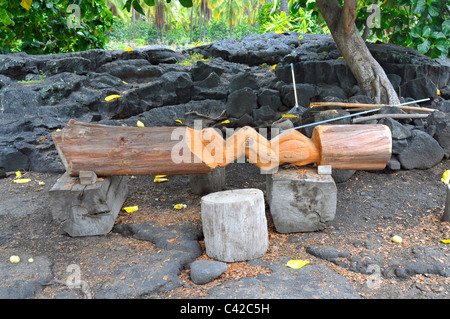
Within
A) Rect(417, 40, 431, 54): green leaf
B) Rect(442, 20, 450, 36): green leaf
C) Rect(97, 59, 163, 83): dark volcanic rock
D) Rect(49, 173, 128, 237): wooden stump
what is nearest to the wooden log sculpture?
Rect(49, 173, 128, 237): wooden stump

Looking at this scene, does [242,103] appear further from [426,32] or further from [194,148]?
[194,148]

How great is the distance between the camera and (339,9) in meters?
5.04

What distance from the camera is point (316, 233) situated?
316 centimetres

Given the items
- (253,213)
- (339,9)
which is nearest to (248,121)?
(339,9)

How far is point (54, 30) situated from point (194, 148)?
6309 mm

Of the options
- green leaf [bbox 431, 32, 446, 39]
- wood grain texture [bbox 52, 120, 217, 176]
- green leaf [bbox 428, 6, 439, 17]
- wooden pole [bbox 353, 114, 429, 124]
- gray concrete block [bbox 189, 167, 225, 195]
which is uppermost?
green leaf [bbox 428, 6, 439, 17]

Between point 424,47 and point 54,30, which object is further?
point 54,30

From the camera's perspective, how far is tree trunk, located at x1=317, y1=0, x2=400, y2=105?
501cm

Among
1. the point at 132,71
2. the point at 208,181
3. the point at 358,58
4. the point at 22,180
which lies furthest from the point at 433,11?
the point at 22,180

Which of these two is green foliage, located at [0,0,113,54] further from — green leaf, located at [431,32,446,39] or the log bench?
green leaf, located at [431,32,446,39]

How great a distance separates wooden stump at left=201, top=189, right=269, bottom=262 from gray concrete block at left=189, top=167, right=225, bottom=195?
1176mm

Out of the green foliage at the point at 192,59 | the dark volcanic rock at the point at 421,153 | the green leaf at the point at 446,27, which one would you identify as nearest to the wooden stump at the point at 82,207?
the dark volcanic rock at the point at 421,153

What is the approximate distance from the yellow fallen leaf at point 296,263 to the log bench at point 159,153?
85 centimetres
